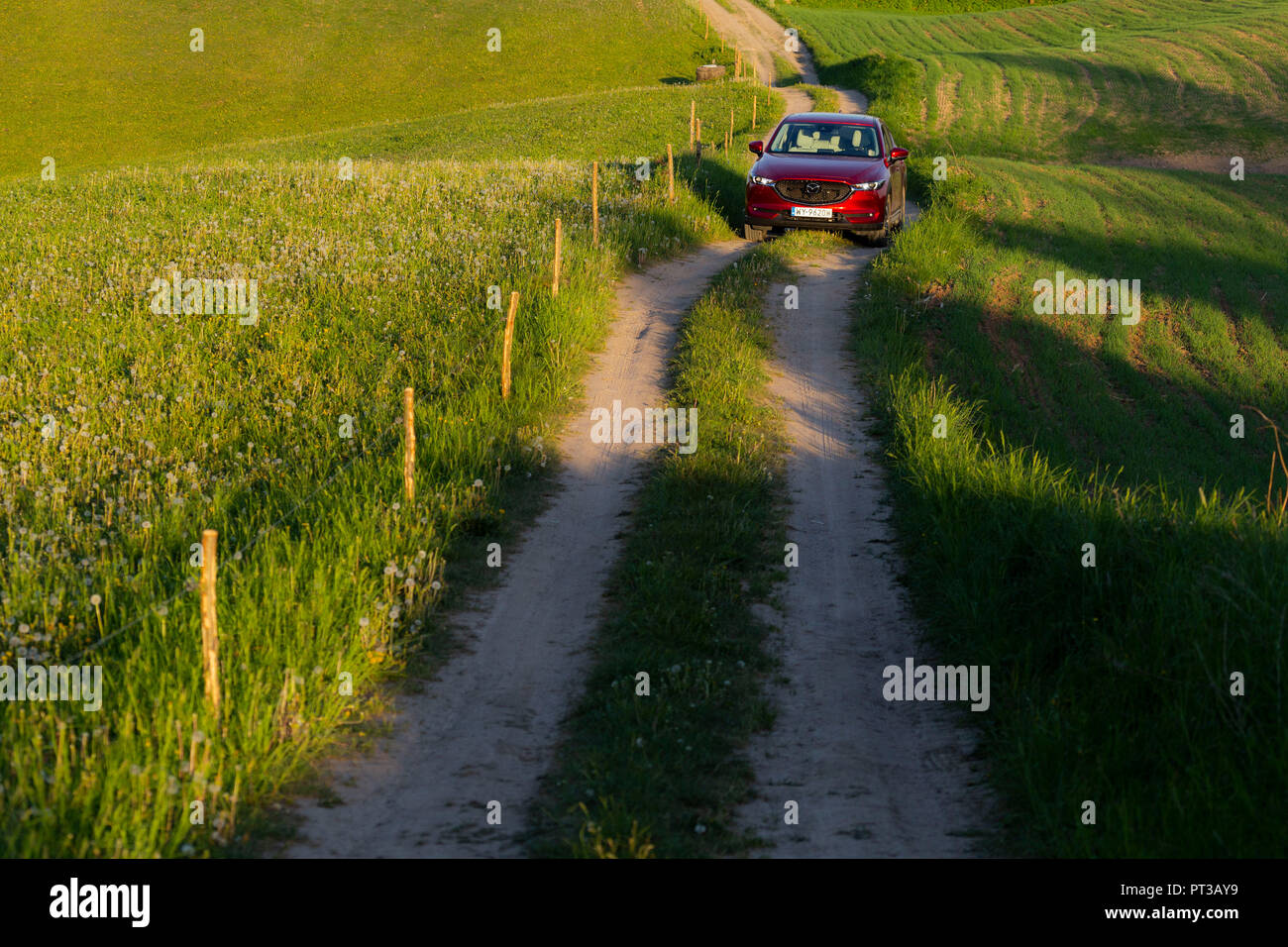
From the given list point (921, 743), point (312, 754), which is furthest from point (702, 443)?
point (312, 754)

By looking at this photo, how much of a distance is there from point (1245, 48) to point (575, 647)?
5530 centimetres

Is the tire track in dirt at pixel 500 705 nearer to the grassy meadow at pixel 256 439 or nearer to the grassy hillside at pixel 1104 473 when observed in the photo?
the grassy meadow at pixel 256 439

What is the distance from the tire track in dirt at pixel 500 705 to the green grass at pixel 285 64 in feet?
112

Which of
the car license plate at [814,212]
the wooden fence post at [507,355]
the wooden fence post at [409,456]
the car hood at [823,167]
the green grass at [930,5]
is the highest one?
the green grass at [930,5]

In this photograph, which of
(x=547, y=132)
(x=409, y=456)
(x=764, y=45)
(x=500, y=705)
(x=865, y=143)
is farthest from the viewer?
(x=764, y=45)

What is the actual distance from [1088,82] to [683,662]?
48102 millimetres

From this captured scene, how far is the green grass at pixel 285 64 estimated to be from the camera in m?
47.8

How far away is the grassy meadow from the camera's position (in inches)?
197

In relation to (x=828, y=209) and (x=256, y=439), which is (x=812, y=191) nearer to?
(x=828, y=209)

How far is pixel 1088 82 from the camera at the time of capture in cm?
4750

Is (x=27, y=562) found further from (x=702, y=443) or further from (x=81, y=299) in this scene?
(x=81, y=299)

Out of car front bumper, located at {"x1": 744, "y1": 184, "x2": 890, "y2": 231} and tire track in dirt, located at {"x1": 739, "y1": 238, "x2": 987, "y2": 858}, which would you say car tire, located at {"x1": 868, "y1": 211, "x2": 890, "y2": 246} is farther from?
tire track in dirt, located at {"x1": 739, "y1": 238, "x2": 987, "y2": 858}

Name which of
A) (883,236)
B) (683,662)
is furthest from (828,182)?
(683,662)

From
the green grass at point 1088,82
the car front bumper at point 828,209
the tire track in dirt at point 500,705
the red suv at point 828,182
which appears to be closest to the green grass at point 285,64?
the green grass at point 1088,82
